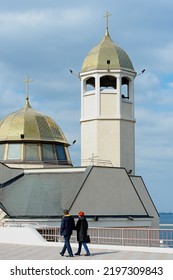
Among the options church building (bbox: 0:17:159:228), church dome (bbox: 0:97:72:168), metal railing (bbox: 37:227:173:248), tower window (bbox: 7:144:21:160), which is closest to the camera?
metal railing (bbox: 37:227:173:248)

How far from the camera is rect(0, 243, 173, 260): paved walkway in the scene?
63.1 ft

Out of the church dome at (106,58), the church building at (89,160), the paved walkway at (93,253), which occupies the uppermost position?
the church dome at (106,58)

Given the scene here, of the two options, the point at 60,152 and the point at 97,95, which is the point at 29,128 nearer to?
the point at 60,152

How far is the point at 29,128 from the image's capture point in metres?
48.8

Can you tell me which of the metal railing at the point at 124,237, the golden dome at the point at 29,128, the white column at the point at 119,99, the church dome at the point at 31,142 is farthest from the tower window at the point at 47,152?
the metal railing at the point at 124,237

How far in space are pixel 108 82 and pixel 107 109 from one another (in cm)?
320

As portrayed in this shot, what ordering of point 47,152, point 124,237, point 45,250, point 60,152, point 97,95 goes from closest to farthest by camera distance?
1. point 45,250
2. point 124,237
3. point 97,95
4. point 47,152
5. point 60,152

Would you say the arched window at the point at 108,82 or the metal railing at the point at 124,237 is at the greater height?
the arched window at the point at 108,82

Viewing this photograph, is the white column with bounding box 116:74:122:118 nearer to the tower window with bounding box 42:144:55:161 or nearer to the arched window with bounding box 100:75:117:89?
the arched window with bounding box 100:75:117:89

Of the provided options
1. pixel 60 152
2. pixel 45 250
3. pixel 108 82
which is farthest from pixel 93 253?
pixel 108 82

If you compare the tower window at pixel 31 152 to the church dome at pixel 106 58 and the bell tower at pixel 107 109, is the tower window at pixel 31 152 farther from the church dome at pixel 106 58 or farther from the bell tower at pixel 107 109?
the church dome at pixel 106 58

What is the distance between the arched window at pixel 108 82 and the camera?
49797 mm

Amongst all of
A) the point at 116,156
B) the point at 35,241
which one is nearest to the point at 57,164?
the point at 116,156

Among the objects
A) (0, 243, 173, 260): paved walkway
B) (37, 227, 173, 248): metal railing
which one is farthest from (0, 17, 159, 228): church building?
(0, 243, 173, 260): paved walkway
